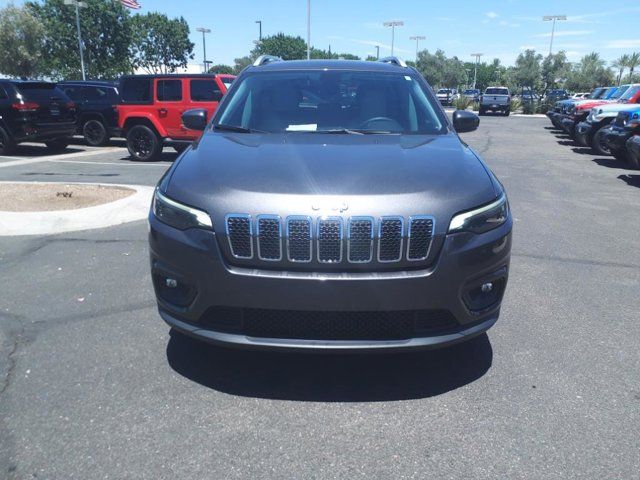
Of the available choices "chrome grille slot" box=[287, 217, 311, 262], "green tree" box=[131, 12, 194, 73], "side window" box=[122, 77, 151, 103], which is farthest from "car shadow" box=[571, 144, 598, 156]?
"green tree" box=[131, 12, 194, 73]

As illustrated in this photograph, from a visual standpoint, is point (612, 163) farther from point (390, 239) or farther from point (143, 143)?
point (390, 239)

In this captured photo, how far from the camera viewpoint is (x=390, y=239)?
101 inches

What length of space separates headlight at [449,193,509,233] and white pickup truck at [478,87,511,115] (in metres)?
39.5

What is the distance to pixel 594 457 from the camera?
8.00 feet

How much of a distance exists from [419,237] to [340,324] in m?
0.58

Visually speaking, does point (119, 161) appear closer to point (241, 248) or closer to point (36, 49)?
point (241, 248)

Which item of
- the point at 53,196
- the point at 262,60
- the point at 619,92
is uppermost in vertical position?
the point at 262,60

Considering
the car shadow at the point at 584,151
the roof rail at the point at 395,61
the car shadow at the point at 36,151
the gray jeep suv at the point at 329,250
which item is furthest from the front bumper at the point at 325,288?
the car shadow at the point at 584,151

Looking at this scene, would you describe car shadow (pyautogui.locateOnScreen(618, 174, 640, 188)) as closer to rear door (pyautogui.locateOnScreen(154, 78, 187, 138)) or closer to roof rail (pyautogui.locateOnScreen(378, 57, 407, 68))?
roof rail (pyautogui.locateOnScreen(378, 57, 407, 68))

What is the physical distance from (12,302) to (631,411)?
4.27m

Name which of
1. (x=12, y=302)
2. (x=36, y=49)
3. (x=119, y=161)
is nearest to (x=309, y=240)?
(x=12, y=302)

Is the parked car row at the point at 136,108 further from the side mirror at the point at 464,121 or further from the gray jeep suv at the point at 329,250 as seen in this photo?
the gray jeep suv at the point at 329,250

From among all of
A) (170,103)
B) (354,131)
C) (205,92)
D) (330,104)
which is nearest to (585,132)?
(205,92)

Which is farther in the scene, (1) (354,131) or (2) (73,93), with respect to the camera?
(2) (73,93)
